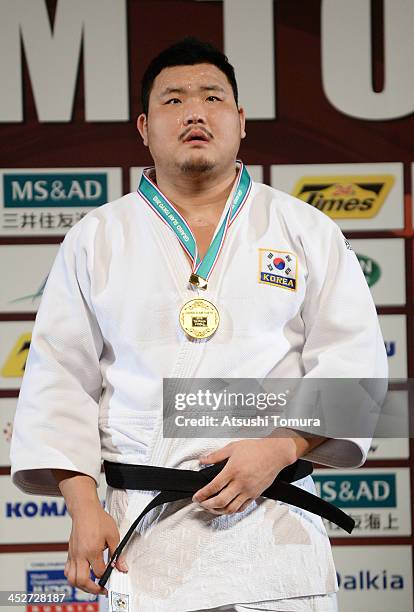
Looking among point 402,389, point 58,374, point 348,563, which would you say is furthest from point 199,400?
point 348,563

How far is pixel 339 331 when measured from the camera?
4.73ft

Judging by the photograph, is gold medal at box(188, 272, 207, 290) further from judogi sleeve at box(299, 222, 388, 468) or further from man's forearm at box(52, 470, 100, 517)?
man's forearm at box(52, 470, 100, 517)

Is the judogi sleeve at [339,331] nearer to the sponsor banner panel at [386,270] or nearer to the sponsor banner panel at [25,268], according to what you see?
the sponsor banner panel at [386,270]

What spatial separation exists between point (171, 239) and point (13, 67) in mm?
1096

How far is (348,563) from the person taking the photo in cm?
243

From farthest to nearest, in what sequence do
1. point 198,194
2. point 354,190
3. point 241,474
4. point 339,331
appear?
1. point 354,190
2. point 198,194
3. point 339,331
4. point 241,474

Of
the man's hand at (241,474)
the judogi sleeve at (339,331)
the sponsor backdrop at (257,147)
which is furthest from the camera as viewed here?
the sponsor backdrop at (257,147)

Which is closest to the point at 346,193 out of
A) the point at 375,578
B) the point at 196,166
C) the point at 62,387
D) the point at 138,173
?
the point at 138,173

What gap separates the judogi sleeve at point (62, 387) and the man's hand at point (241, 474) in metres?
0.22

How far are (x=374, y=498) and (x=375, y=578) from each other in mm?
226

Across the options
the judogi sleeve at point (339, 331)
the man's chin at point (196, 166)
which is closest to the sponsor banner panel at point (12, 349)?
the man's chin at point (196, 166)

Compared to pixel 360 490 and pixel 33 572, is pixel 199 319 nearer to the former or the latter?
pixel 360 490

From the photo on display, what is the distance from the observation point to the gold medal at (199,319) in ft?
4.61

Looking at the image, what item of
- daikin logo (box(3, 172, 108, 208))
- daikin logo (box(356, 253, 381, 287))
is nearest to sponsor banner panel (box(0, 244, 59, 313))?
daikin logo (box(3, 172, 108, 208))
